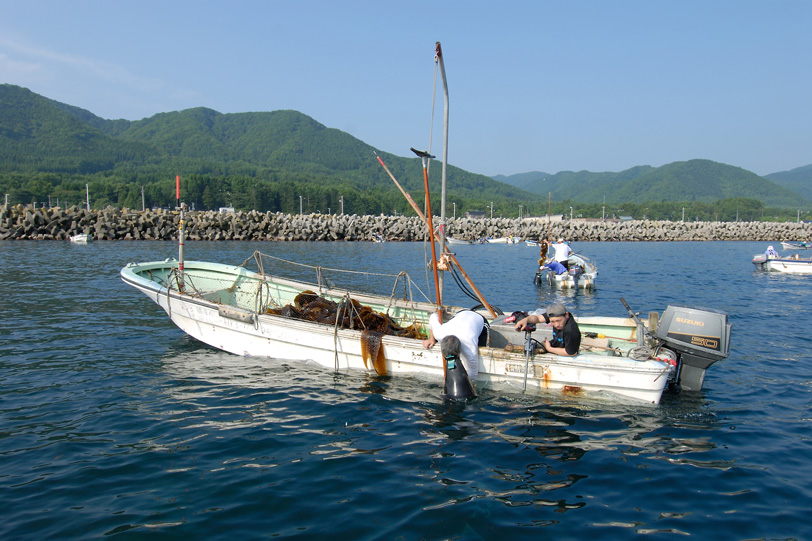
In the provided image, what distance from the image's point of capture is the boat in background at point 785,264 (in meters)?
33.0

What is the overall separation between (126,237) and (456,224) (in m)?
48.2

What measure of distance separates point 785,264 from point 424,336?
33069mm

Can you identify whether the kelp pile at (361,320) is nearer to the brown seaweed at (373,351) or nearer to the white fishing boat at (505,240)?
the brown seaweed at (373,351)

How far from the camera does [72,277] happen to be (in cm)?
2364

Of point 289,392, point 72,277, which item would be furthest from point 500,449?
point 72,277

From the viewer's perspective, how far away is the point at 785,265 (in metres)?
33.8

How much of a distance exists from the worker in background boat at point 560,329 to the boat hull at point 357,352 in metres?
0.22

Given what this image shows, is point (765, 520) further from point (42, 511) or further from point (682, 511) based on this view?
point (42, 511)

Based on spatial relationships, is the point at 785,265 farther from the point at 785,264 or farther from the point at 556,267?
the point at 556,267

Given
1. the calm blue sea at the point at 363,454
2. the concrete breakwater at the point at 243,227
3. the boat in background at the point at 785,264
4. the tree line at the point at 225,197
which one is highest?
the tree line at the point at 225,197

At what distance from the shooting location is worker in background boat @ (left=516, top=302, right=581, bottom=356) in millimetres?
8781

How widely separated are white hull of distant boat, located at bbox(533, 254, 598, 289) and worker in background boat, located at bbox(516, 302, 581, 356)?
16.8m

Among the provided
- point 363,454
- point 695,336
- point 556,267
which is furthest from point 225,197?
point 695,336

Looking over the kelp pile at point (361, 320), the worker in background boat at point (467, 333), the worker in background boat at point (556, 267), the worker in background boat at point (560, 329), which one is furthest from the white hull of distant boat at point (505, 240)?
the worker in background boat at point (467, 333)
